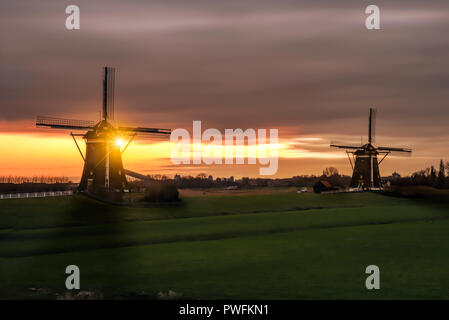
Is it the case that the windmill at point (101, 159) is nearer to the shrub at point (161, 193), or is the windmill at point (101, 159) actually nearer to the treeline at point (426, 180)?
the shrub at point (161, 193)

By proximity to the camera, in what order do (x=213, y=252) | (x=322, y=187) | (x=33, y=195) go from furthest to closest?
(x=322, y=187)
(x=33, y=195)
(x=213, y=252)

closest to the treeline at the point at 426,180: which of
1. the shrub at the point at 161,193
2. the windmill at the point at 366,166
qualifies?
the windmill at the point at 366,166

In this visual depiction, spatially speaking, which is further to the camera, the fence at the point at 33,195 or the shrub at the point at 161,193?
the shrub at the point at 161,193

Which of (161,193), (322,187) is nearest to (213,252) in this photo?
(161,193)

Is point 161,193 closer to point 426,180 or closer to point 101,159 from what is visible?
point 101,159

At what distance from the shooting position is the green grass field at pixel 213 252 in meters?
19.9

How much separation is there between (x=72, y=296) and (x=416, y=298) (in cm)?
1148

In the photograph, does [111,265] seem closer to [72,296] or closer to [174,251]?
[174,251]

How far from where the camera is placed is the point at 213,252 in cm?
2889

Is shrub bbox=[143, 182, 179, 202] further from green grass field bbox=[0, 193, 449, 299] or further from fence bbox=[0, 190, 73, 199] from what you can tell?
fence bbox=[0, 190, 73, 199]

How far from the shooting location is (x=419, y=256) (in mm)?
26953

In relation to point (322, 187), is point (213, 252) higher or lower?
lower

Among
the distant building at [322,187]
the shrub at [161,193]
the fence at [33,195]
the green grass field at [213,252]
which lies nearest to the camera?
the green grass field at [213,252]
